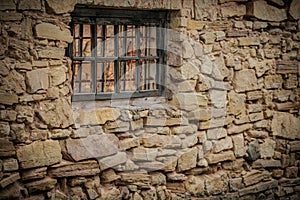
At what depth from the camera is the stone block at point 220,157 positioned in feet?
15.4

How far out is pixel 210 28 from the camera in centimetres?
455

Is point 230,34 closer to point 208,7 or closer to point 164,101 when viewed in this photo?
point 208,7

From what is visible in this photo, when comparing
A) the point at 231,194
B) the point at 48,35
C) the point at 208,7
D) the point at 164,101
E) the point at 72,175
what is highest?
the point at 208,7

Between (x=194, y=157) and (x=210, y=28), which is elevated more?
(x=210, y=28)

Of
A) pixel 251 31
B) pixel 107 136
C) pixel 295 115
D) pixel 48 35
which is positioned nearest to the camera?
pixel 48 35

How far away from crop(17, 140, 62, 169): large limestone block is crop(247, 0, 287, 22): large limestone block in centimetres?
231

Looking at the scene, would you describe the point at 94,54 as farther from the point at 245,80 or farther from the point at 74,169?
the point at 245,80

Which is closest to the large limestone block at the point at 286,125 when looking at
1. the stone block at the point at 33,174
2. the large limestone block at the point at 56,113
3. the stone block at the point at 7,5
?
the large limestone block at the point at 56,113

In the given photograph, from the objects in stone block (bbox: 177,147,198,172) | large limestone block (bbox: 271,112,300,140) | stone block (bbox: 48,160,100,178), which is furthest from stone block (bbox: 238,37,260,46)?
stone block (bbox: 48,160,100,178)

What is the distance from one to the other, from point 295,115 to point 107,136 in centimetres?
222

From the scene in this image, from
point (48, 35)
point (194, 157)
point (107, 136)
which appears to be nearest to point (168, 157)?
point (194, 157)

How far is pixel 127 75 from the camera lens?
14.4ft

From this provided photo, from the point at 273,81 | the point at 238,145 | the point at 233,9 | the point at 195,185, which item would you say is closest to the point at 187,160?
the point at 195,185

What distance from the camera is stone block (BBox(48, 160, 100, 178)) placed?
12.9 ft
